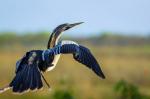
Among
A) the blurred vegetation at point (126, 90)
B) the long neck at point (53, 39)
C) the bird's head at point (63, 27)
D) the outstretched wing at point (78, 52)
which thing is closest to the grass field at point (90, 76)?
the blurred vegetation at point (126, 90)

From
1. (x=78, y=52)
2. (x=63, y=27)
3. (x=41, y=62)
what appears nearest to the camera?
(x=78, y=52)

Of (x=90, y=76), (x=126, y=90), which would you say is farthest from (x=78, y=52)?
(x=90, y=76)

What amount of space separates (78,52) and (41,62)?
37 centimetres

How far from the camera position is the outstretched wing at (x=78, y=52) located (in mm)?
6926

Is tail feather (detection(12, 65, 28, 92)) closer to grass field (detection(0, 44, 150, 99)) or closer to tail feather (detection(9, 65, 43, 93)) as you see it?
tail feather (detection(9, 65, 43, 93))

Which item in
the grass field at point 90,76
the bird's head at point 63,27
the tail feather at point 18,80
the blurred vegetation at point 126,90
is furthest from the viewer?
the grass field at point 90,76

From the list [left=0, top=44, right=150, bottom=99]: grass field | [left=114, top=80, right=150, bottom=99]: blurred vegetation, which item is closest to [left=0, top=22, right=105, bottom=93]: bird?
[left=114, top=80, right=150, bottom=99]: blurred vegetation

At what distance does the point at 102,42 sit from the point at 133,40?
2.57 meters

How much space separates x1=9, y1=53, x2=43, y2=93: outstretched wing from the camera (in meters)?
6.89

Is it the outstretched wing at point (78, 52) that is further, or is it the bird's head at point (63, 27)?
the bird's head at point (63, 27)

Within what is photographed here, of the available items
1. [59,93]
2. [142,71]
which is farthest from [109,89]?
[59,93]

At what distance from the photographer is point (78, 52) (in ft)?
23.0

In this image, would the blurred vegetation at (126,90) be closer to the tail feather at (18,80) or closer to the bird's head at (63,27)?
the bird's head at (63,27)

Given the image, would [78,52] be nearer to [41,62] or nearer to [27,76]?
[41,62]
